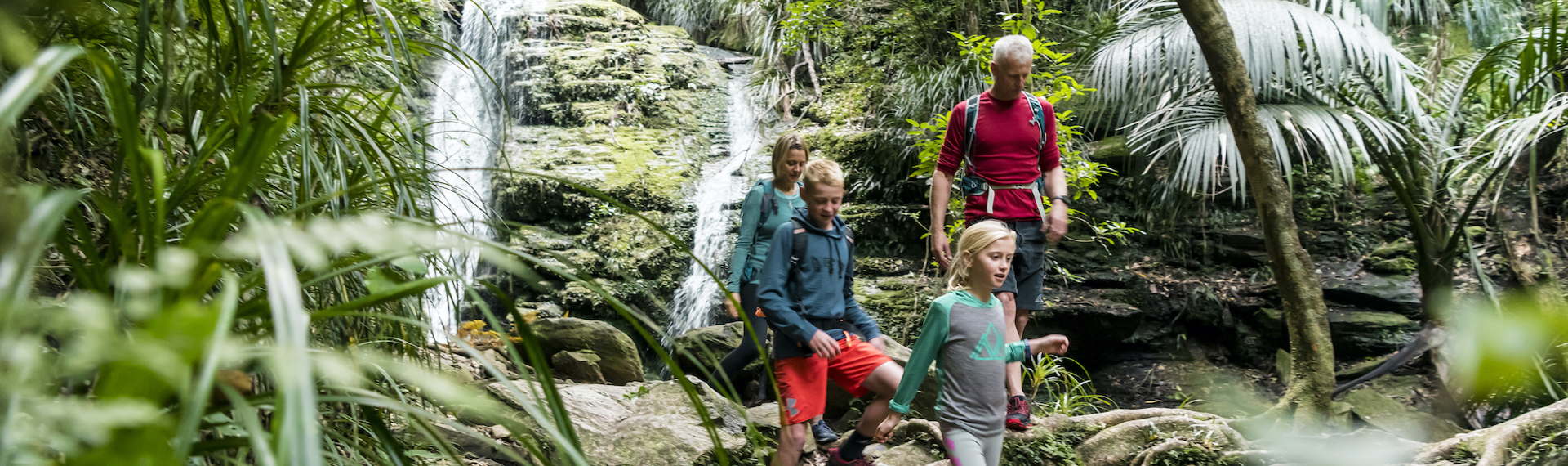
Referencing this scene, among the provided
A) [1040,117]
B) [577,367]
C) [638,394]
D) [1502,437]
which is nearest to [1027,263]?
[1040,117]

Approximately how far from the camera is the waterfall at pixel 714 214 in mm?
6734

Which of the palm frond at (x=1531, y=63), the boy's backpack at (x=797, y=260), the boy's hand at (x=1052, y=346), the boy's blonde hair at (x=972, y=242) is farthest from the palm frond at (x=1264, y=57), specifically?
the boy's backpack at (x=797, y=260)

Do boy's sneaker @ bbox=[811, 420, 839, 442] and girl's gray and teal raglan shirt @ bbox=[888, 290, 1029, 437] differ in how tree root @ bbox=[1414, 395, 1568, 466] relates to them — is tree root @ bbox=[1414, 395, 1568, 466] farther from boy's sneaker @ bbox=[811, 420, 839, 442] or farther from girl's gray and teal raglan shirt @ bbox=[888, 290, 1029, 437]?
boy's sneaker @ bbox=[811, 420, 839, 442]

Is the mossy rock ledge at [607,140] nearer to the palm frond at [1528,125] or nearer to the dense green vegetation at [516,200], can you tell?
the dense green vegetation at [516,200]

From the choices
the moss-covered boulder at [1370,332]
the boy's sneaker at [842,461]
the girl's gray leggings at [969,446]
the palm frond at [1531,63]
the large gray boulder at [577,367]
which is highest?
the palm frond at [1531,63]

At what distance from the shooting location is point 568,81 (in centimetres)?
884

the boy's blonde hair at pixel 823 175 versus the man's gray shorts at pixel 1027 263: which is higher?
the boy's blonde hair at pixel 823 175

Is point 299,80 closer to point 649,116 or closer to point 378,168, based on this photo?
point 378,168

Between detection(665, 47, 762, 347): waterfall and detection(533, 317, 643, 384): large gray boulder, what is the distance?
2.75 ft

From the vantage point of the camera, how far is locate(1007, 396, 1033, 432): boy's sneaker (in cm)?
289

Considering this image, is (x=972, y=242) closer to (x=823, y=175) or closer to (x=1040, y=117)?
(x=823, y=175)

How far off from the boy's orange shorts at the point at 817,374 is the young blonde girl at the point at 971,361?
1.03 ft

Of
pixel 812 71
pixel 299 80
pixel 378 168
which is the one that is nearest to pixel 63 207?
pixel 299 80

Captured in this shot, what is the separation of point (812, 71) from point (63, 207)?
7.88m
